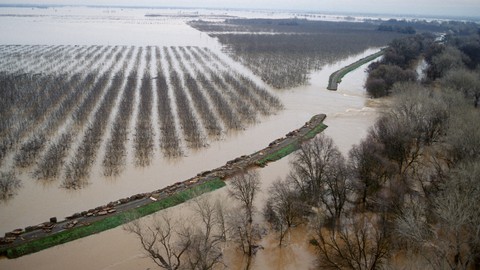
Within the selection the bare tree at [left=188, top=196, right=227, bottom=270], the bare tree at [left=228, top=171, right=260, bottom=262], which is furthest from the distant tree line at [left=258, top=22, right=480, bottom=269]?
the bare tree at [left=188, top=196, right=227, bottom=270]

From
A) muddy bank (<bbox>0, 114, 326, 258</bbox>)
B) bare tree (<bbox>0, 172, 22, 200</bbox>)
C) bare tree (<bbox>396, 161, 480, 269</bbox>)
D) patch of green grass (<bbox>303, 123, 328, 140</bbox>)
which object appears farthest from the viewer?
patch of green grass (<bbox>303, 123, 328, 140</bbox>)

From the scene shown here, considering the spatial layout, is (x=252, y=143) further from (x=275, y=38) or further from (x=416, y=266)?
(x=275, y=38)

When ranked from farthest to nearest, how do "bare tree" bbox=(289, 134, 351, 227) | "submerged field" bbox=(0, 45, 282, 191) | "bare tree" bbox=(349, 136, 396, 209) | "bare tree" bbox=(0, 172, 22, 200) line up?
"submerged field" bbox=(0, 45, 282, 191), "bare tree" bbox=(0, 172, 22, 200), "bare tree" bbox=(349, 136, 396, 209), "bare tree" bbox=(289, 134, 351, 227)

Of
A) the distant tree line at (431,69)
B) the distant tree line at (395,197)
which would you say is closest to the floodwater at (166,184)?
the distant tree line at (395,197)

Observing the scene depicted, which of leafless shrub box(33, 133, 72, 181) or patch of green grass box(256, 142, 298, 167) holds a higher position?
leafless shrub box(33, 133, 72, 181)

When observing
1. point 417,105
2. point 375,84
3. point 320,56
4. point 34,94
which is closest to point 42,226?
point 34,94

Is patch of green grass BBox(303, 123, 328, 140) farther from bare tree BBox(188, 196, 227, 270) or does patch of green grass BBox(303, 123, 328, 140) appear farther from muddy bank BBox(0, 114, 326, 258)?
bare tree BBox(188, 196, 227, 270)

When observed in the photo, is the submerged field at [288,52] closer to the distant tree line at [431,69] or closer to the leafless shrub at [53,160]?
the distant tree line at [431,69]

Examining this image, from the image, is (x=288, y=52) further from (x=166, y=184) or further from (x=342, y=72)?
(x=166, y=184)

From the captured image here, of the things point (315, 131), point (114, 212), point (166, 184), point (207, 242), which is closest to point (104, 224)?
point (114, 212)
